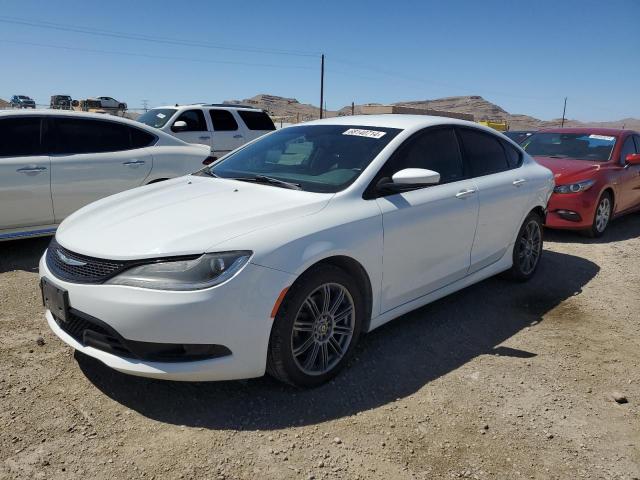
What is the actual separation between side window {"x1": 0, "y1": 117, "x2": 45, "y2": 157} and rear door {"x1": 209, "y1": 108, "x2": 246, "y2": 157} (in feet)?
18.2

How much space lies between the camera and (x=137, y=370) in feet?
8.63

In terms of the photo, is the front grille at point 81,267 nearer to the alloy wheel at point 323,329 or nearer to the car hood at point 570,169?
the alloy wheel at point 323,329

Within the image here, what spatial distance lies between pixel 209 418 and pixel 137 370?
0.47 meters

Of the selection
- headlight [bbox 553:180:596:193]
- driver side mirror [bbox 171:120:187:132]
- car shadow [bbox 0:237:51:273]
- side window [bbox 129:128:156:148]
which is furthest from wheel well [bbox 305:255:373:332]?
driver side mirror [bbox 171:120:187:132]

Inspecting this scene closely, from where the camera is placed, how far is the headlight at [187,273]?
8.45 ft

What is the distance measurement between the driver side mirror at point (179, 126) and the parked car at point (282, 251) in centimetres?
632

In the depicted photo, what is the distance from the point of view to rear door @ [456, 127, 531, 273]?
4.29 m

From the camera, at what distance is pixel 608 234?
25.3 ft

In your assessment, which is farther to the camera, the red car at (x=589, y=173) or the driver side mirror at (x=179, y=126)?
the driver side mirror at (x=179, y=126)

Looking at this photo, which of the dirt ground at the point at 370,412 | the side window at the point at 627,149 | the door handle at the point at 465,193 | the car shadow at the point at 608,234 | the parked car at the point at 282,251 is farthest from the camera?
the side window at the point at 627,149

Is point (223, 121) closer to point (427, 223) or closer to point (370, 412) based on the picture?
point (427, 223)

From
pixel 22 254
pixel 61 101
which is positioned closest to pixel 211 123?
pixel 22 254

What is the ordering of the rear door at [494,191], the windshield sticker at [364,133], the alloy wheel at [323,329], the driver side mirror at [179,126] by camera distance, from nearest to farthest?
the alloy wheel at [323,329], the windshield sticker at [364,133], the rear door at [494,191], the driver side mirror at [179,126]

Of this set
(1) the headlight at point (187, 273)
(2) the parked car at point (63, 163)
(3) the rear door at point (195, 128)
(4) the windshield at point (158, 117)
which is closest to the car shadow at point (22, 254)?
(2) the parked car at point (63, 163)
